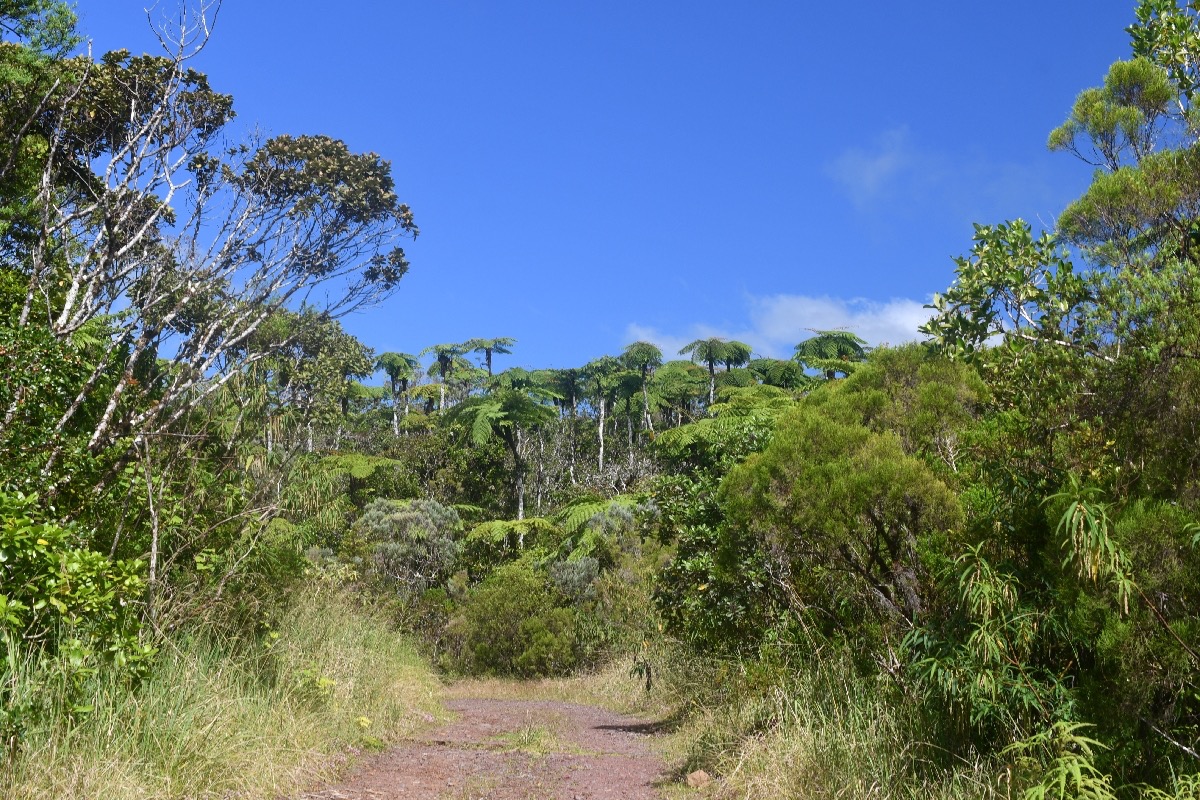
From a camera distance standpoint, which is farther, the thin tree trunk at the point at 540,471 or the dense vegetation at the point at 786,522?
the thin tree trunk at the point at 540,471

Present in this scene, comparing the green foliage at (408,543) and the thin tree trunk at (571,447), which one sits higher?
the thin tree trunk at (571,447)

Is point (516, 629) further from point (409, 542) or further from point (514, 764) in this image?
point (514, 764)

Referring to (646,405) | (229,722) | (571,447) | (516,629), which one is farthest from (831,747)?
(646,405)

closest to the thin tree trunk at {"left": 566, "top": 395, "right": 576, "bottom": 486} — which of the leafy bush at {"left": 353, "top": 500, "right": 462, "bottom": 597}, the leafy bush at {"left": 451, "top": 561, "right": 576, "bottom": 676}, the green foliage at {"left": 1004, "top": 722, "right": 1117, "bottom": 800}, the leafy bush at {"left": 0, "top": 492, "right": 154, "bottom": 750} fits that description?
the leafy bush at {"left": 353, "top": 500, "right": 462, "bottom": 597}

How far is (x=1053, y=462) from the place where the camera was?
5039 millimetres

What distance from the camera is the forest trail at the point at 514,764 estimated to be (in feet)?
22.7

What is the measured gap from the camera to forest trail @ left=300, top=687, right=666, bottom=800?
22.7ft

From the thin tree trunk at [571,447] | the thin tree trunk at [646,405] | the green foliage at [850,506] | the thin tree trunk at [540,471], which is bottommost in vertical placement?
the green foliage at [850,506]

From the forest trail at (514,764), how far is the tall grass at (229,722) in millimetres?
351

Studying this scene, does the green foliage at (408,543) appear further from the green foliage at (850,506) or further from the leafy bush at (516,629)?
the green foliage at (850,506)

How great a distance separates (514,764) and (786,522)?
12.8 feet

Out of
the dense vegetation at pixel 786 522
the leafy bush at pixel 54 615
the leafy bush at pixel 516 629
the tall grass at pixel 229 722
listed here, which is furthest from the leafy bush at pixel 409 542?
the leafy bush at pixel 54 615

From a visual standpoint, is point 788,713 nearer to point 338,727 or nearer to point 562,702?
point 338,727

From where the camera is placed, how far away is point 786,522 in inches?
231
